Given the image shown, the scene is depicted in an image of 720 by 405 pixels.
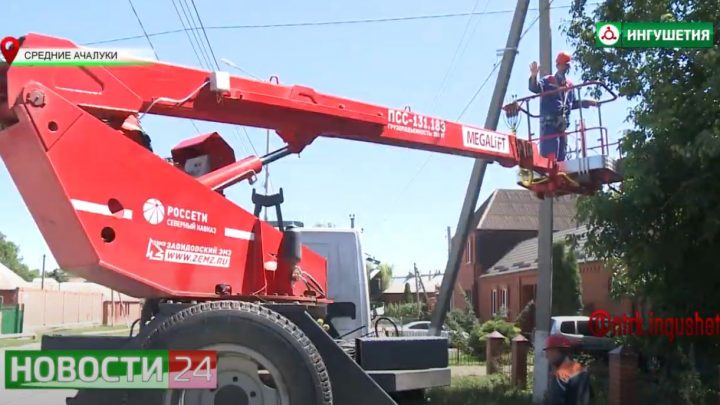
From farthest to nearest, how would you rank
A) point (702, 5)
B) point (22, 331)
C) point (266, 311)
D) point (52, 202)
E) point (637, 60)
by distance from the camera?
point (22, 331) < point (637, 60) < point (702, 5) < point (266, 311) < point (52, 202)

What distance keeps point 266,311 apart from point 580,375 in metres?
2.53

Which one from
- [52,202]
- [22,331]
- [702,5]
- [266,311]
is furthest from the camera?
[22,331]

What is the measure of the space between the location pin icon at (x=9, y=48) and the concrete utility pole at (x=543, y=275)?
7.96 m

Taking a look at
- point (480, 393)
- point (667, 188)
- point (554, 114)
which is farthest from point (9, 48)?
point (480, 393)

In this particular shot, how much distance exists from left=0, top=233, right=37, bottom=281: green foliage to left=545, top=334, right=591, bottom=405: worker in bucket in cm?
11448

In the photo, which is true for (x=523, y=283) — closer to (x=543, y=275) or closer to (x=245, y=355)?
(x=543, y=275)

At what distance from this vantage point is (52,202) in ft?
15.3

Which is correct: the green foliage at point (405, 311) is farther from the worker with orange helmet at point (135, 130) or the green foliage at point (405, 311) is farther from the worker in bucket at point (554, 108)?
the worker with orange helmet at point (135, 130)

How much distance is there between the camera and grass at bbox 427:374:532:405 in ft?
35.5

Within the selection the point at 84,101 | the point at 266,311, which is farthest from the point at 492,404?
the point at 84,101

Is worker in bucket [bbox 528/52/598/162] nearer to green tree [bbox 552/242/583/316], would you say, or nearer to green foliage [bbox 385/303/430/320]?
green tree [bbox 552/242/583/316]

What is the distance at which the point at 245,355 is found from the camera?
4871 mm

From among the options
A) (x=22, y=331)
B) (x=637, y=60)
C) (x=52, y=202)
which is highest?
(x=637, y=60)

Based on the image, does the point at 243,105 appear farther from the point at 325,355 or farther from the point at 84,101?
the point at 325,355
